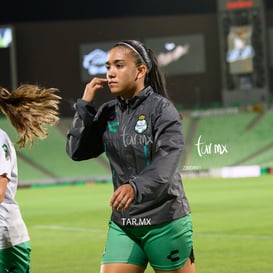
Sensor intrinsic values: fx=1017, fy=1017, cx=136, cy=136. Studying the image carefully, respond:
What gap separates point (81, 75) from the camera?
3891cm

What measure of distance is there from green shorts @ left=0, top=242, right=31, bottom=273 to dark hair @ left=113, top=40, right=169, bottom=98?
112 centimetres

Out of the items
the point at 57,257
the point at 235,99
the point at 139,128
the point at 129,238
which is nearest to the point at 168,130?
the point at 139,128

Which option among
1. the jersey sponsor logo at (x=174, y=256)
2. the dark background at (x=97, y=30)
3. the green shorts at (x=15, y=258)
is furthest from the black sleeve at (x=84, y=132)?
the dark background at (x=97, y=30)

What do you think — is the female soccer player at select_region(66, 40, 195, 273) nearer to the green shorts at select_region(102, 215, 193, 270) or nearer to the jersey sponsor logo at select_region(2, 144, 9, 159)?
the green shorts at select_region(102, 215, 193, 270)

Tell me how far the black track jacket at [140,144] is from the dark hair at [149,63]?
3.7 inches

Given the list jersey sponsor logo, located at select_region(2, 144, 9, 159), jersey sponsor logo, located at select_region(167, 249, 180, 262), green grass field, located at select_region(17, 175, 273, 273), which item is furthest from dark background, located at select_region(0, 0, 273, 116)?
jersey sponsor logo, located at select_region(2, 144, 9, 159)

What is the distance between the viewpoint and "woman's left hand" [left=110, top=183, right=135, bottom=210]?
4.87 metres

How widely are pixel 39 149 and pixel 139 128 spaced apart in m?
28.7

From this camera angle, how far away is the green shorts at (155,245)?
543 cm

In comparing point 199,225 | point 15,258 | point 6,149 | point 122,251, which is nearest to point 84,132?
point 6,149

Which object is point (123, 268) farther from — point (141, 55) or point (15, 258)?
point (141, 55)

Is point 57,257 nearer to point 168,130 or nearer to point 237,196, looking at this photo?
point 168,130

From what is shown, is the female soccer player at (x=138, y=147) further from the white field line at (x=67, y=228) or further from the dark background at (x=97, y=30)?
the dark background at (x=97, y=30)

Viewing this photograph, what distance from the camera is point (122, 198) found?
4.89 m
